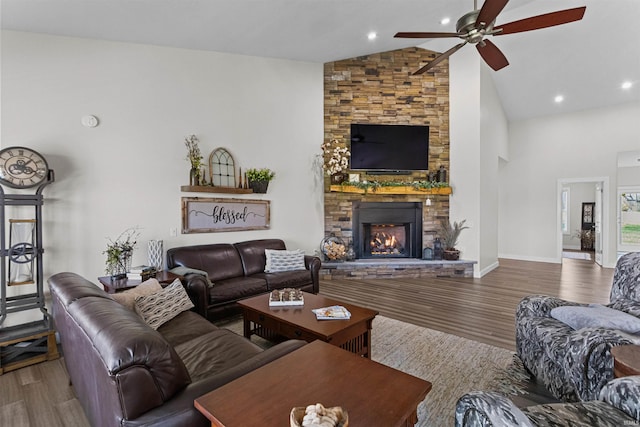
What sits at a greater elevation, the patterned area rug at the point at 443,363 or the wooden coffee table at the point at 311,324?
the wooden coffee table at the point at 311,324

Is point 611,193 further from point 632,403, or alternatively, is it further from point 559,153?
point 632,403

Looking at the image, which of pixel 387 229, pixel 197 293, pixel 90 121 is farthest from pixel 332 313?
pixel 387 229

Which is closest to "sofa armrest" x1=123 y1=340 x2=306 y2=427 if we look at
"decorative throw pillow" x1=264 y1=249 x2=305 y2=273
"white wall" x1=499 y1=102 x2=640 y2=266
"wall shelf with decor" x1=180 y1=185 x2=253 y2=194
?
"decorative throw pillow" x1=264 y1=249 x2=305 y2=273

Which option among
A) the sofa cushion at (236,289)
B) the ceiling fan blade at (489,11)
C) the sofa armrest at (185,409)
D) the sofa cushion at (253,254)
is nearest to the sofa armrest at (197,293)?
the sofa cushion at (236,289)

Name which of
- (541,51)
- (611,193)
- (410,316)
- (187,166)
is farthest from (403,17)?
(611,193)

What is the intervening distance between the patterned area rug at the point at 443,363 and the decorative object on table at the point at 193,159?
2.05 metres

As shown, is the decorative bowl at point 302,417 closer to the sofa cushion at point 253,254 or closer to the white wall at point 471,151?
the sofa cushion at point 253,254

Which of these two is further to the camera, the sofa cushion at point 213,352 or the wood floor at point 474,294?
the wood floor at point 474,294

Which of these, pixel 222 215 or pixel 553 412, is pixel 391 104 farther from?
pixel 553 412

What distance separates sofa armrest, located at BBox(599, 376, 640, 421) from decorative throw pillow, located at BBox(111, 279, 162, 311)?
8.83 ft

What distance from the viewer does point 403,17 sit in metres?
4.37

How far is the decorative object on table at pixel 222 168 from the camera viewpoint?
14.6ft

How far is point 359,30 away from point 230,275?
12.9 ft

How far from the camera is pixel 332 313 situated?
248 centimetres
